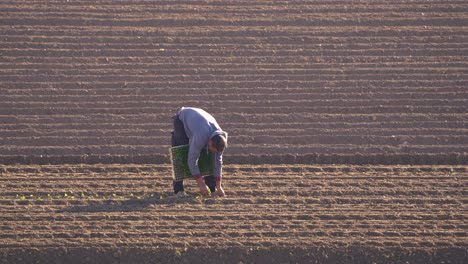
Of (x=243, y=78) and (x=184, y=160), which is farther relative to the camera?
(x=243, y=78)

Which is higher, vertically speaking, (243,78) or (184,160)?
(243,78)

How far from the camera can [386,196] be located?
11.4 metres

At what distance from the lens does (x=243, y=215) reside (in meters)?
10.7

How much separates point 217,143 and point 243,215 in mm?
802

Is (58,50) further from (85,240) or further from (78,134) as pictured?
(85,240)

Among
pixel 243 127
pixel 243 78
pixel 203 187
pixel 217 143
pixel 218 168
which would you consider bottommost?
pixel 203 187

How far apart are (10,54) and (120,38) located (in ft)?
5.23

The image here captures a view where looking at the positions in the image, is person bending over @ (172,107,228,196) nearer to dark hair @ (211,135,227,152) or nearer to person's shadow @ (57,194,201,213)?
dark hair @ (211,135,227,152)

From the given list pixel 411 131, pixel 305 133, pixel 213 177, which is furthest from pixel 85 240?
pixel 411 131

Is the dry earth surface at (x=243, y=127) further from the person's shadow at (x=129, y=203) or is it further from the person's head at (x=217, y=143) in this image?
the person's head at (x=217, y=143)

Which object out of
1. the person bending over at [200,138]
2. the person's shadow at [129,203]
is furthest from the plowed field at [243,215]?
the person bending over at [200,138]

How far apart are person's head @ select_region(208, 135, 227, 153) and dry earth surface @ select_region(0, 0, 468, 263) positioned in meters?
0.68

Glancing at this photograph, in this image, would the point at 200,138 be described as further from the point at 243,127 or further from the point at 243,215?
the point at 243,127

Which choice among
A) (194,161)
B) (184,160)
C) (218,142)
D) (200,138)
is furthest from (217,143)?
(184,160)
